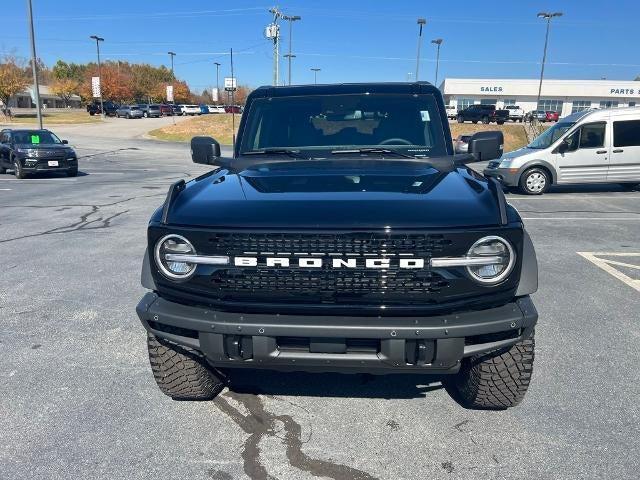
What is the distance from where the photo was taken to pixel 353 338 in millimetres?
2428

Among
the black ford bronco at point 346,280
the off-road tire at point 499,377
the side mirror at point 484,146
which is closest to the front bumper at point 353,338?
the black ford bronco at point 346,280

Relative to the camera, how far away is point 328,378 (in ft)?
11.5

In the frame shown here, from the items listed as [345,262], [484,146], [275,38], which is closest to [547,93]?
[275,38]

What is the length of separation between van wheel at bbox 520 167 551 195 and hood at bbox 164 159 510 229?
1073 cm

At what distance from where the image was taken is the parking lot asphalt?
264 centimetres

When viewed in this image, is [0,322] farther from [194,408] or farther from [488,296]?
[488,296]

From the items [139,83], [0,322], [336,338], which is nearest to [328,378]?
[336,338]

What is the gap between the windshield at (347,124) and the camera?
13.0ft

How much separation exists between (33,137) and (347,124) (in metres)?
16.3

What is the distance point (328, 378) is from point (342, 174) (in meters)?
1.39

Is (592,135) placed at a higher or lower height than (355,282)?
higher

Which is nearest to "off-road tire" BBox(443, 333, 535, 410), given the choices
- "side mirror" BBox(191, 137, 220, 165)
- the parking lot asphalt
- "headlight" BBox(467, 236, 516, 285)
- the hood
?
the parking lot asphalt

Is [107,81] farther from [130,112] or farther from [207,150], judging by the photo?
[207,150]

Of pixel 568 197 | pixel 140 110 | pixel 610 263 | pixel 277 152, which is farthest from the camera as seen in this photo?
pixel 140 110
